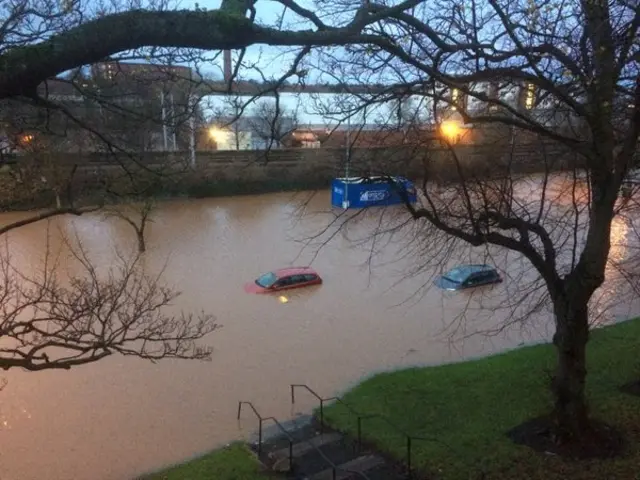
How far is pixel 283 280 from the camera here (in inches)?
707

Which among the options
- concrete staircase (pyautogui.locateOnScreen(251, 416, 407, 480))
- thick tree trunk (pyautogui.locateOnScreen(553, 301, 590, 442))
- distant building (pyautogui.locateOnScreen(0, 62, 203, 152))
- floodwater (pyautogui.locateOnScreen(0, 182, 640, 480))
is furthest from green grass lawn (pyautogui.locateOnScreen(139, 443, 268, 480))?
distant building (pyautogui.locateOnScreen(0, 62, 203, 152))

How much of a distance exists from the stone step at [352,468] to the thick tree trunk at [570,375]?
104 inches

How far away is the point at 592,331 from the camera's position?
522 inches

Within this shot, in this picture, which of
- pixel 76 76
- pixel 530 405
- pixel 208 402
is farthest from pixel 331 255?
pixel 76 76

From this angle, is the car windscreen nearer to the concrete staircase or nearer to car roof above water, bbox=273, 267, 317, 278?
car roof above water, bbox=273, 267, 317, 278

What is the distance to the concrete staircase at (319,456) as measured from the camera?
26.4 ft

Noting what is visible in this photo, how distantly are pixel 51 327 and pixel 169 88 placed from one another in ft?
26.8

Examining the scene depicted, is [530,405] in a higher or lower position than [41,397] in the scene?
higher

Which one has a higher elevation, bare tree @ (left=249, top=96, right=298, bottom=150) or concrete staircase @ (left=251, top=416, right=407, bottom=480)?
bare tree @ (left=249, top=96, right=298, bottom=150)

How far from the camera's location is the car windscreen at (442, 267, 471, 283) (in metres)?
18.2

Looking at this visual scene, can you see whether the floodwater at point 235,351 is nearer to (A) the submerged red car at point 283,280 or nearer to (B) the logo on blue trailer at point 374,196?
(A) the submerged red car at point 283,280

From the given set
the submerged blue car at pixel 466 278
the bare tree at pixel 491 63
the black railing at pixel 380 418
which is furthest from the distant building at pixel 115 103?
the submerged blue car at pixel 466 278

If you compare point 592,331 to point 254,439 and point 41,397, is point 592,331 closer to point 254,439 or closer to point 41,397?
point 254,439

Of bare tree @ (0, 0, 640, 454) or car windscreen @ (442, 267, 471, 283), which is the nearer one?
bare tree @ (0, 0, 640, 454)
